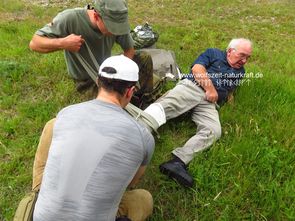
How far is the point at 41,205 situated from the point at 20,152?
77.1 inches

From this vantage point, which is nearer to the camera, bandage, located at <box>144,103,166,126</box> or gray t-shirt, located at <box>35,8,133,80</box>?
gray t-shirt, located at <box>35,8,133,80</box>

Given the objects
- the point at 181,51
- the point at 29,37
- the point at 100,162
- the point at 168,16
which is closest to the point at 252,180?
the point at 100,162

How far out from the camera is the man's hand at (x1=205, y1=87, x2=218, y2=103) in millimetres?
4922

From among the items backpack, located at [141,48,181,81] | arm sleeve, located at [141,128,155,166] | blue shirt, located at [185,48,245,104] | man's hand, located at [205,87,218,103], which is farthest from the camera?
backpack, located at [141,48,181,81]

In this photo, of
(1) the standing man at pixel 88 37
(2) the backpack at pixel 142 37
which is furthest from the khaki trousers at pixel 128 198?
(2) the backpack at pixel 142 37

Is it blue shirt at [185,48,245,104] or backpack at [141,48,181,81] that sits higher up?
blue shirt at [185,48,245,104]

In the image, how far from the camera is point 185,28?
8.62 m

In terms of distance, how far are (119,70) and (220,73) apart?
2640 millimetres

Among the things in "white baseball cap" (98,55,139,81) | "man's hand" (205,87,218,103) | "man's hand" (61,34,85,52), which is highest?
"white baseball cap" (98,55,139,81)

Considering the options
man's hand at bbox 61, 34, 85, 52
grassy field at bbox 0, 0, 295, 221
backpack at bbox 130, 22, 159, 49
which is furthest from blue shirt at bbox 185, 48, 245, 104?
man's hand at bbox 61, 34, 85, 52

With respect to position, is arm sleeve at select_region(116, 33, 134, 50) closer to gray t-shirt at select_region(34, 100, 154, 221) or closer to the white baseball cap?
the white baseball cap

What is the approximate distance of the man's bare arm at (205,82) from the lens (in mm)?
4930

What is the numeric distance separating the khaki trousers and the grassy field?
40cm

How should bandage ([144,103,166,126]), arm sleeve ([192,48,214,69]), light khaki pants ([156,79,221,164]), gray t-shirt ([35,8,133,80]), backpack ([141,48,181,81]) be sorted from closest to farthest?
1. light khaki pants ([156,79,221,164])
2. gray t-shirt ([35,8,133,80])
3. bandage ([144,103,166,126])
4. arm sleeve ([192,48,214,69])
5. backpack ([141,48,181,81])
